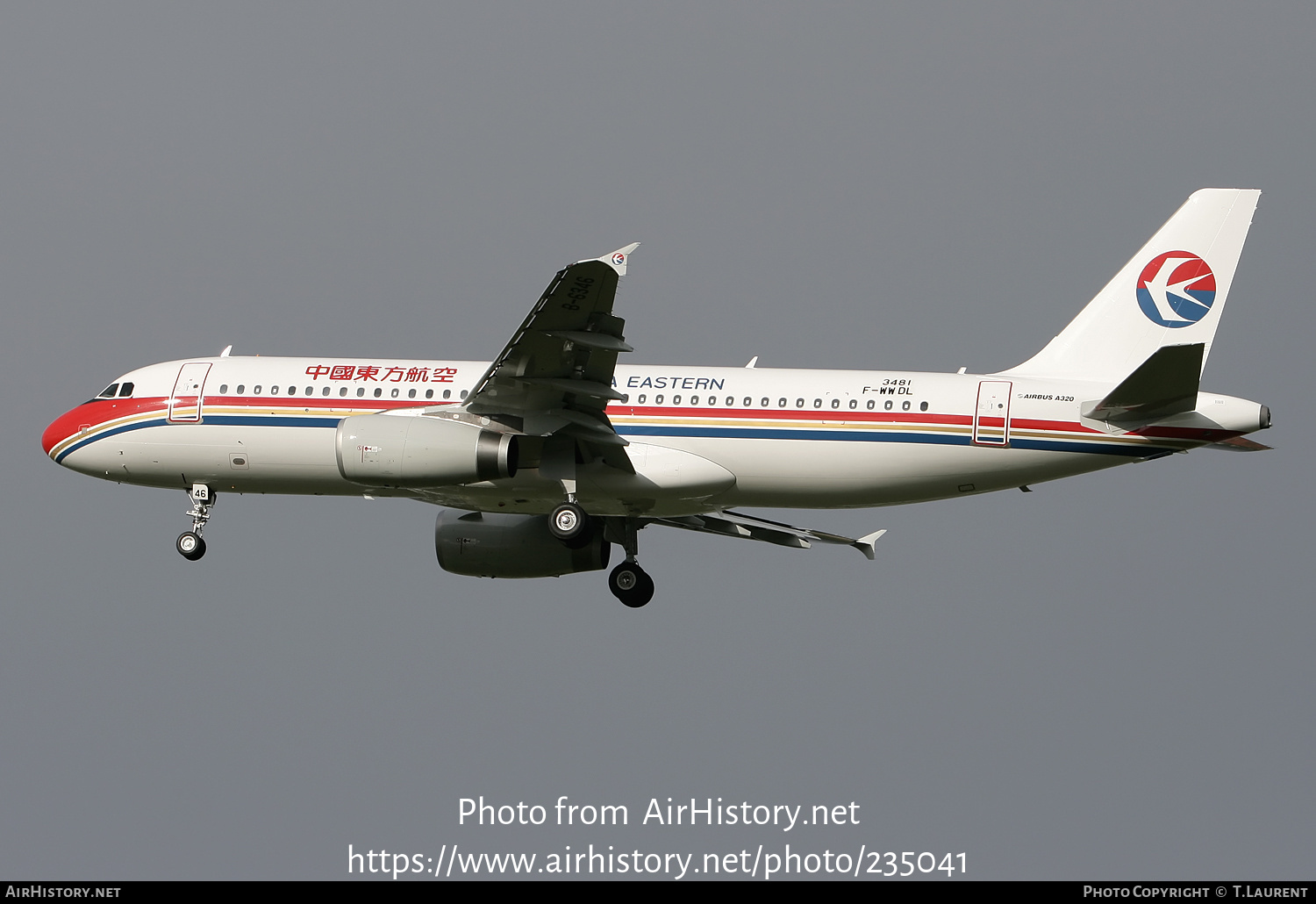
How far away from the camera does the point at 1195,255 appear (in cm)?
3575

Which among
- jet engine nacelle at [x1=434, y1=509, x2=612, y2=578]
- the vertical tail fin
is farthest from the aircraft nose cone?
the vertical tail fin

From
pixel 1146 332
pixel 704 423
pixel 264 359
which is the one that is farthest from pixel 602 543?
pixel 1146 332

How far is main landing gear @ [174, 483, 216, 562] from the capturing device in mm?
38375

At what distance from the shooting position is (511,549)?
40344 millimetres

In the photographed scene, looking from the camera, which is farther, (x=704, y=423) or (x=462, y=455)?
(x=704, y=423)

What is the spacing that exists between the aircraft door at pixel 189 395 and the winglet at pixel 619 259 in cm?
1208

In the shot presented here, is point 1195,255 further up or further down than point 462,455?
further up

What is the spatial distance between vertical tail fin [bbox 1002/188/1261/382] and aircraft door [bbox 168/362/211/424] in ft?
60.2

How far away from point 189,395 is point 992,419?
1811cm

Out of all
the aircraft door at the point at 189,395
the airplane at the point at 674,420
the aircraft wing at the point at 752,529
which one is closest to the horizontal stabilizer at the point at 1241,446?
the airplane at the point at 674,420

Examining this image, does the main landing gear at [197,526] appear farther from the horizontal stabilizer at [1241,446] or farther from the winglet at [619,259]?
the horizontal stabilizer at [1241,446]

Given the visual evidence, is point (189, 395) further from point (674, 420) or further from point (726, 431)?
point (726, 431)

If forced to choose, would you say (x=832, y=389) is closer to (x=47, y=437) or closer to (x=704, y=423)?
(x=704, y=423)

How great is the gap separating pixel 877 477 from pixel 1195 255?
8488mm
